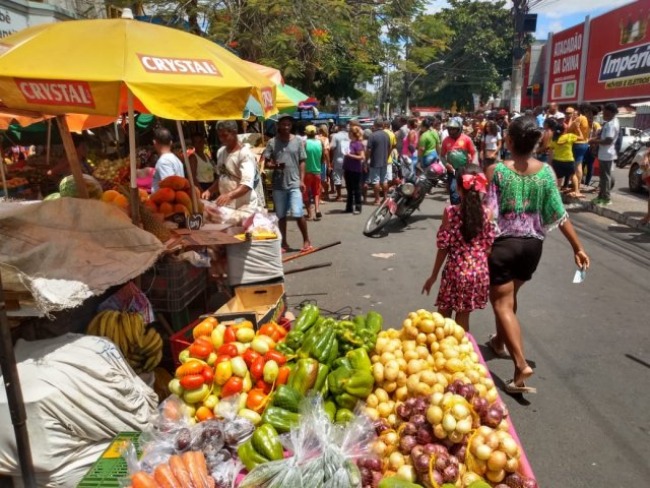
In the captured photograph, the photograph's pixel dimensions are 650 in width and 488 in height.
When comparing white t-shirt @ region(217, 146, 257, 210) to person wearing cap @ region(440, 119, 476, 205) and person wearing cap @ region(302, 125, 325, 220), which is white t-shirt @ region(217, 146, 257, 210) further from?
A: person wearing cap @ region(440, 119, 476, 205)

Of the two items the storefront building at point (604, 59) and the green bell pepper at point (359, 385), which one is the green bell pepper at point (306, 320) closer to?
the green bell pepper at point (359, 385)

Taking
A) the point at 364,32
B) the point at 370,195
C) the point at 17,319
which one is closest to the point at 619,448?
the point at 17,319

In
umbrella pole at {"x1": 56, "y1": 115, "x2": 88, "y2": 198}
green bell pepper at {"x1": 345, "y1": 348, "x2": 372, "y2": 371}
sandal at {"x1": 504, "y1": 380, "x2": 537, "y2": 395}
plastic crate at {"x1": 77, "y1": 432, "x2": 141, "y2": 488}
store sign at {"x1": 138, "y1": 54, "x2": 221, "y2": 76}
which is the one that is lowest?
sandal at {"x1": 504, "y1": 380, "x2": 537, "y2": 395}

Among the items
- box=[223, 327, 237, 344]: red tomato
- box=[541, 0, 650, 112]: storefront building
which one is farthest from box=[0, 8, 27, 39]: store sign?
box=[541, 0, 650, 112]: storefront building

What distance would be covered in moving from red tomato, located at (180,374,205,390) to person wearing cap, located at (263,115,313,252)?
4876 millimetres

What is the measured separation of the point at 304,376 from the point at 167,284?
175 centimetres

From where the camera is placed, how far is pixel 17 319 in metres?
3.36

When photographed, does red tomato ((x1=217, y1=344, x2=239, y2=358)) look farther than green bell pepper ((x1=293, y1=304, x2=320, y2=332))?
No

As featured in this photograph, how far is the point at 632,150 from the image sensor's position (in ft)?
54.0

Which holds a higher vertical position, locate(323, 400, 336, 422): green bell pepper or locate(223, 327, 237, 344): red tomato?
locate(223, 327, 237, 344): red tomato

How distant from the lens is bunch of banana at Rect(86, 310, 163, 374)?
3621 mm

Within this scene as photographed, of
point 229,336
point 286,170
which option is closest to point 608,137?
point 286,170

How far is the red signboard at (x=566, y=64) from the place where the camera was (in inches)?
1084

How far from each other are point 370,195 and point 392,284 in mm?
7799
